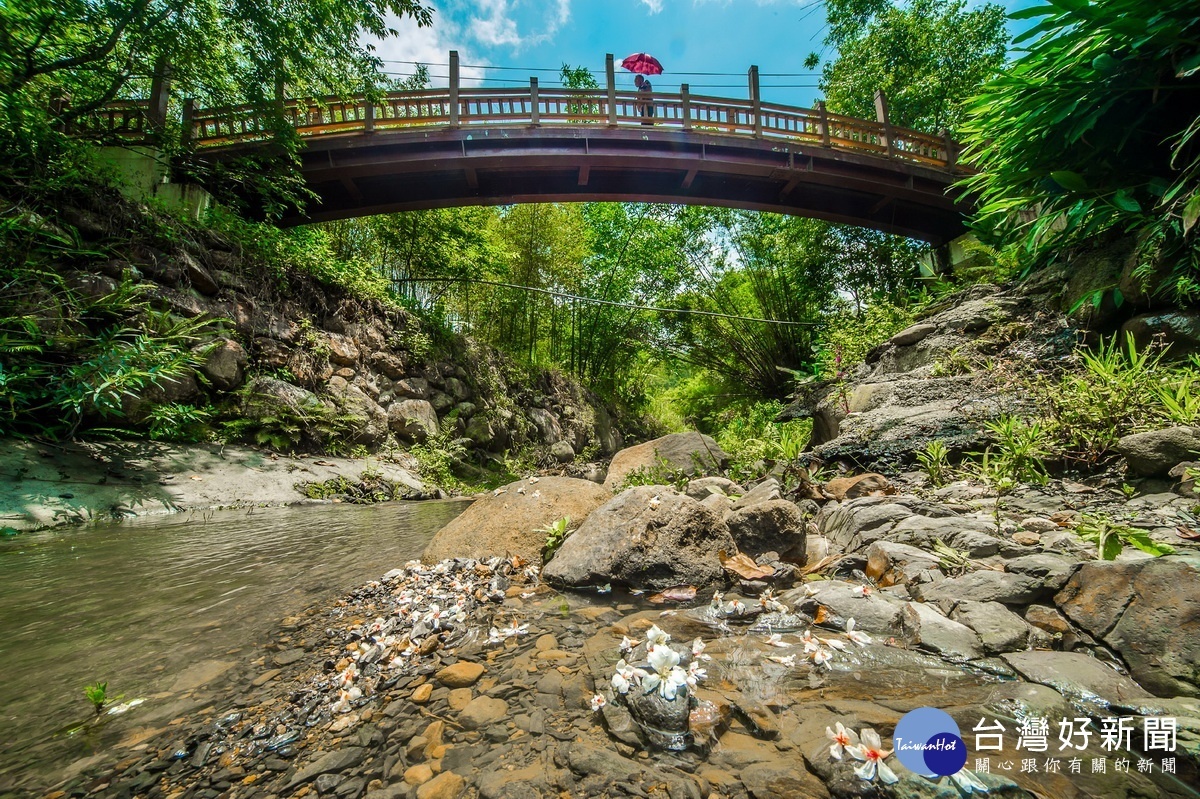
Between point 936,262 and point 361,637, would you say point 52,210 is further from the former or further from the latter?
point 936,262

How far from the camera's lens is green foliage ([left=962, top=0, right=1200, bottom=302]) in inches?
116

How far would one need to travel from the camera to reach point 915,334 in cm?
548

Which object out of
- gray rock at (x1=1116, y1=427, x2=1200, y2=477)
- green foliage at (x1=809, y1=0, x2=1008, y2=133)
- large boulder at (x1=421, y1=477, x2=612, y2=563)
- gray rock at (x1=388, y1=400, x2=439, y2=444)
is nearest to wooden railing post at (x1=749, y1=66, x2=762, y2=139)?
green foliage at (x1=809, y1=0, x2=1008, y2=133)

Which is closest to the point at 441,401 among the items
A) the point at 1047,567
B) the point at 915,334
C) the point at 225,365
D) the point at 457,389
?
the point at 457,389

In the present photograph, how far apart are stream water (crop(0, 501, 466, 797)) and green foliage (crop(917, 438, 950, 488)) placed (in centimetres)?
412

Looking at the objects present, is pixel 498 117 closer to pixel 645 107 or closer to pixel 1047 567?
pixel 645 107

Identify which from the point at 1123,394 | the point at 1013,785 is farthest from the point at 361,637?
the point at 1123,394

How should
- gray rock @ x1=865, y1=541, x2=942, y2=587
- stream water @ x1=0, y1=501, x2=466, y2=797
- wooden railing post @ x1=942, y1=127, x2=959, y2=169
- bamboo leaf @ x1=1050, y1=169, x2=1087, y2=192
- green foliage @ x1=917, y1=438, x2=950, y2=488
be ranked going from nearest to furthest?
stream water @ x1=0, y1=501, x2=466, y2=797, gray rock @ x1=865, y1=541, x2=942, y2=587, green foliage @ x1=917, y1=438, x2=950, y2=488, bamboo leaf @ x1=1050, y1=169, x2=1087, y2=192, wooden railing post @ x1=942, y1=127, x2=959, y2=169

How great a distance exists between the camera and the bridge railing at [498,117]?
257 inches

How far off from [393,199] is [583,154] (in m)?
3.84

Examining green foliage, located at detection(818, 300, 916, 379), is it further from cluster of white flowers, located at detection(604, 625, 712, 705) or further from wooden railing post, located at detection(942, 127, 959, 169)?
cluster of white flowers, located at detection(604, 625, 712, 705)

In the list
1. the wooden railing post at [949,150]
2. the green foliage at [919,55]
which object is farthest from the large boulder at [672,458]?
the green foliage at [919,55]

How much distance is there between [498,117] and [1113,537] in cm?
895

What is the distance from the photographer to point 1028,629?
5.02ft
